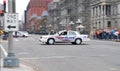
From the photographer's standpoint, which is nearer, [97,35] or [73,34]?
[73,34]

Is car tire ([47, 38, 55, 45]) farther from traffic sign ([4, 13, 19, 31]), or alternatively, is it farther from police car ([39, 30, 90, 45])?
traffic sign ([4, 13, 19, 31])

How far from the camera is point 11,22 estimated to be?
17.5 meters

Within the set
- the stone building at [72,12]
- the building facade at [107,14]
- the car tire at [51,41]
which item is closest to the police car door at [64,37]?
the car tire at [51,41]

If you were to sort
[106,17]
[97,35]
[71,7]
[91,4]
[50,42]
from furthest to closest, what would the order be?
[71,7]
[91,4]
[106,17]
[97,35]
[50,42]

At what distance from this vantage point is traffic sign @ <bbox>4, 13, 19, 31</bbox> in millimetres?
17453

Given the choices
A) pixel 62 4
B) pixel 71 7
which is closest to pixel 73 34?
pixel 71 7

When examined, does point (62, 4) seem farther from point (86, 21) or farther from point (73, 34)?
point (73, 34)

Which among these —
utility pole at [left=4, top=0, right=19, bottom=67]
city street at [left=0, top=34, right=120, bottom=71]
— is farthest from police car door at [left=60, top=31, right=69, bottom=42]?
utility pole at [left=4, top=0, right=19, bottom=67]

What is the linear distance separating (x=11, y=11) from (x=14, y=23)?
61 centimetres

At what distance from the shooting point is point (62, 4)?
16262cm

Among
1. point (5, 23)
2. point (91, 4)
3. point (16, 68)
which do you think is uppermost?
point (91, 4)

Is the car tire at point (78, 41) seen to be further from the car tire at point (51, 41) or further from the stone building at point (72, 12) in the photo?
the stone building at point (72, 12)

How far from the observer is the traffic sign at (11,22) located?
687 inches

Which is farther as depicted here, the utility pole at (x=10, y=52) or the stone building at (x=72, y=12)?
the stone building at (x=72, y=12)
